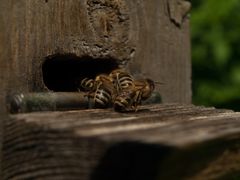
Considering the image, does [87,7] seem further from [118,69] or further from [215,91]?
[215,91]

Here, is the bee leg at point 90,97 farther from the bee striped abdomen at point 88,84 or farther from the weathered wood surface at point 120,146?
the weathered wood surface at point 120,146

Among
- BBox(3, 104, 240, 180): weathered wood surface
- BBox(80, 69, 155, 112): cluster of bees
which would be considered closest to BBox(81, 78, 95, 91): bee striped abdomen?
BBox(80, 69, 155, 112): cluster of bees

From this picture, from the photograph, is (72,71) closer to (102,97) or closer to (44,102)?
(102,97)

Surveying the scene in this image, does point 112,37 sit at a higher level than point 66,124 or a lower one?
higher

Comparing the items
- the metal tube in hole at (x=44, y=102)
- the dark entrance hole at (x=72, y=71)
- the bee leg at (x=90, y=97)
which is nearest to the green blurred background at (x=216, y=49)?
the dark entrance hole at (x=72, y=71)

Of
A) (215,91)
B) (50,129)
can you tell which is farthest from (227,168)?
(215,91)

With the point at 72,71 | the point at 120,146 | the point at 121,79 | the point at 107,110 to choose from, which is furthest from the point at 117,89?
the point at 120,146
